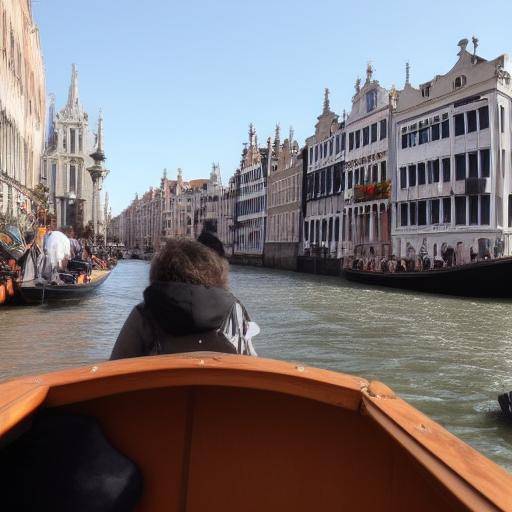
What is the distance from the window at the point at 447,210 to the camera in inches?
1063

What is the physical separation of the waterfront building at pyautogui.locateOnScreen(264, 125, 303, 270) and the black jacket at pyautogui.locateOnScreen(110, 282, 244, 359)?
44004 millimetres

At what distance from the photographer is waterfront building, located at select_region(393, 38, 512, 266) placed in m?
24.6

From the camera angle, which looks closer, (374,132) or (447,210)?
(447,210)

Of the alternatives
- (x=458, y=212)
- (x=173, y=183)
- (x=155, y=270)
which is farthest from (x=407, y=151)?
(x=173, y=183)

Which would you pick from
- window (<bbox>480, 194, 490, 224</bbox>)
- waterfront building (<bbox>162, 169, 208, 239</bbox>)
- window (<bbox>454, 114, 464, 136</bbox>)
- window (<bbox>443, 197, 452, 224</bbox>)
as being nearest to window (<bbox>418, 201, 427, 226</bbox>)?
window (<bbox>443, 197, 452, 224</bbox>)

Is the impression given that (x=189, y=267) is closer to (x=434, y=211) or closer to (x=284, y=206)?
(x=434, y=211)

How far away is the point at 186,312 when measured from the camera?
238 centimetres

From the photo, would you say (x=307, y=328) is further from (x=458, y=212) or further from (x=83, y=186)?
(x=83, y=186)

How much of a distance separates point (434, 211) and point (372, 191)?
6140 millimetres

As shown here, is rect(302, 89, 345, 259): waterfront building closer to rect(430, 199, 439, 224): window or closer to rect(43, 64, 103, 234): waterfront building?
rect(430, 199, 439, 224): window

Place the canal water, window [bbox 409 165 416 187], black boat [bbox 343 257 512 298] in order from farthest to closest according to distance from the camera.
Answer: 1. window [bbox 409 165 416 187]
2. black boat [bbox 343 257 512 298]
3. the canal water

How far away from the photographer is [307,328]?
11.5 m

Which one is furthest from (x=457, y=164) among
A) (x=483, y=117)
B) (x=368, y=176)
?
(x=368, y=176)

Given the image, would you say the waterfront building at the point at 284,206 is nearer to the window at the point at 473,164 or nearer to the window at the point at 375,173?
the window at the point at 375,173
